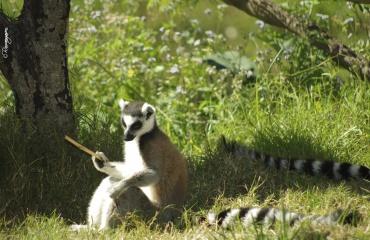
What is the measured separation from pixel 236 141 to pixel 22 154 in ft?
6.44

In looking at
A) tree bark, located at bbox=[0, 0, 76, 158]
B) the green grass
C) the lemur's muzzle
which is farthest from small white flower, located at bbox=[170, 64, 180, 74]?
the lemur's muzzle

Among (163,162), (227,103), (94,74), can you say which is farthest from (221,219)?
(94,74)

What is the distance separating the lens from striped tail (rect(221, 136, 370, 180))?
232 inches

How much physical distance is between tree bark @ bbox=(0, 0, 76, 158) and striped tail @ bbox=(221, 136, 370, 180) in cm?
151

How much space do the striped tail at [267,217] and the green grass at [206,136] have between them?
69 millimetres

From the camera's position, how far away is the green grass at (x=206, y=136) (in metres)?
5.31

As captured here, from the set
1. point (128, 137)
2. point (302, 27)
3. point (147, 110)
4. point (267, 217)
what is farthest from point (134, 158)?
point (302, 27)

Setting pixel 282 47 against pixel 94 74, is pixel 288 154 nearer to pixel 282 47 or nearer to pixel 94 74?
pixel 282 47

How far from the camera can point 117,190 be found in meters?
5.08

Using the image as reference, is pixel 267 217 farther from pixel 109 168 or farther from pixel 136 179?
pixel 109 168

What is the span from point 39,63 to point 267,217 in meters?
2.37

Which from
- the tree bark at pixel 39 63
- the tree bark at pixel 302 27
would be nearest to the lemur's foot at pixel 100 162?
the tree bark at pixel 39 63

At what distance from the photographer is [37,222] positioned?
525 cm

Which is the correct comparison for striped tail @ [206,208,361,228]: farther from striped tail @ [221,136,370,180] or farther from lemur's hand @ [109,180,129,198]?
striped tail @ [221,136,370,180]
